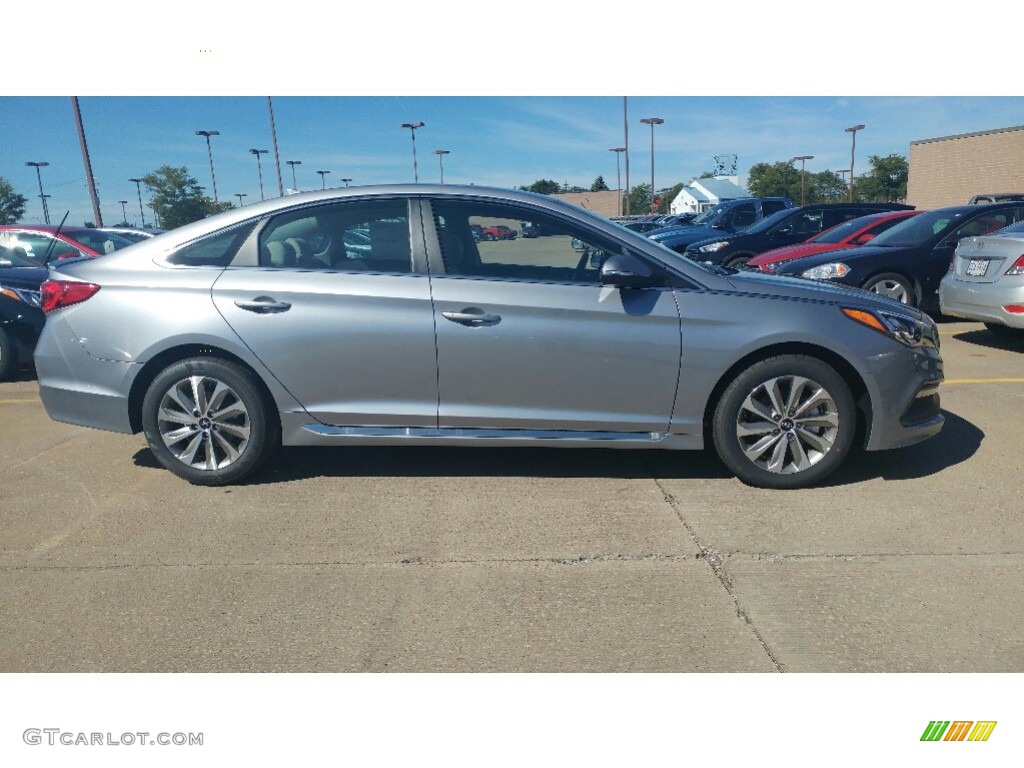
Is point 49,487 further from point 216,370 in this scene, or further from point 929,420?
point 929,420

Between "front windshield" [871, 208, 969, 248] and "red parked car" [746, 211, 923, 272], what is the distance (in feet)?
1.58

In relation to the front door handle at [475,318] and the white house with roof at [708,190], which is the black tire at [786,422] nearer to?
the front door handle at [475,318]

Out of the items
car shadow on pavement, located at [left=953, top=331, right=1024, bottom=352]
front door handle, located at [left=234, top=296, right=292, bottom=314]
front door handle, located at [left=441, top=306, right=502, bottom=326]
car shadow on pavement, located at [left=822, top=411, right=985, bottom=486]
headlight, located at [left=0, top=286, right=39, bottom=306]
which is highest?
front door handle, located at [left=234, top=296, right=292, bottom=314]

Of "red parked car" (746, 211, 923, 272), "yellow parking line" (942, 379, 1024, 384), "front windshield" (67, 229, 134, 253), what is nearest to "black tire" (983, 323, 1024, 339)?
"red parked car" (746, 211, 923, 272)

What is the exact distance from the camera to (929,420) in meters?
3.96

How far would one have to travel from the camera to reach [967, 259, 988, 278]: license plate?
7023mm

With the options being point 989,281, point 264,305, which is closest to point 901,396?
point 264,305

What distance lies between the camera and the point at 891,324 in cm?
386

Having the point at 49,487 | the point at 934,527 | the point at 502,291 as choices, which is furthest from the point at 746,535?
the point at 49,487

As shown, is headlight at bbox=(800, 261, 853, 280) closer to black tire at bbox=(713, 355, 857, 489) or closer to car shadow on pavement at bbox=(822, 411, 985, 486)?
car shadow on pavement at bbox=(822, 411, 985, 486)

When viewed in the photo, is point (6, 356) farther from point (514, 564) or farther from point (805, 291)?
point (805, 291)

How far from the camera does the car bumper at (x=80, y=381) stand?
3955 millimetres

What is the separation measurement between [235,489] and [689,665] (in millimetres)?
2642

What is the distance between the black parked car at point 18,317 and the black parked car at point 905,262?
A: 7.90 metres
